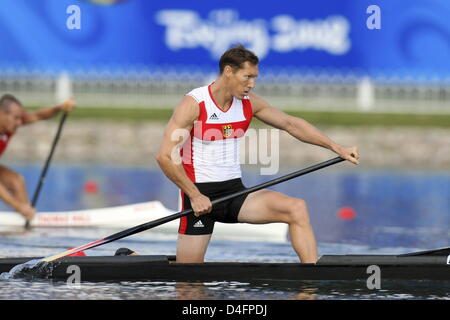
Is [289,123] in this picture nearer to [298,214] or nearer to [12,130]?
[298,214]

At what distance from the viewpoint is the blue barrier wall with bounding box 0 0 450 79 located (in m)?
35.4

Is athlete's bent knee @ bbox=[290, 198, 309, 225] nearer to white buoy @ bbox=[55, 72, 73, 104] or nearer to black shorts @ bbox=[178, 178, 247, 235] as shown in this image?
black shorts @ bbox=[178, 178, 247, 235]

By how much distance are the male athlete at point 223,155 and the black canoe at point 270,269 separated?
0.53 feet

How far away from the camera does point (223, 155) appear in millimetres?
10367

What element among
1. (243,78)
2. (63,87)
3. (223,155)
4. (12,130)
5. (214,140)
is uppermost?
(63,87)

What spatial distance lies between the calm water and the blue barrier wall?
9.26 meters

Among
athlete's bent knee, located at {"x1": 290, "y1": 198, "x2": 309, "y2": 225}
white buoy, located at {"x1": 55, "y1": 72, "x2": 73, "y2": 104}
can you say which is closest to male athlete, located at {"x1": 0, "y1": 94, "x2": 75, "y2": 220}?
athlete's bent knee, located at {"x1": 290, "y1": 198, "x2": 309, "y2": 225}

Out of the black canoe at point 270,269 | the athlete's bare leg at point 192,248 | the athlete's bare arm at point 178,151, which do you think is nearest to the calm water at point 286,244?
the black canoe at point 270,269

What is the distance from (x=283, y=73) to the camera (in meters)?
36.0

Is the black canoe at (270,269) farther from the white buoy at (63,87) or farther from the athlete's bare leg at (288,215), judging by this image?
the white buoy at (63,87)

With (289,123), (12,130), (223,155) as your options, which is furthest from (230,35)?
(223,155)

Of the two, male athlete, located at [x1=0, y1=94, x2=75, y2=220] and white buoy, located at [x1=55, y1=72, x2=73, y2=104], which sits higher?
white buoy, located at [x1=55, y1=72, x2=73, y2=104]

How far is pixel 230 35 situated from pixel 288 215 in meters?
26.2
